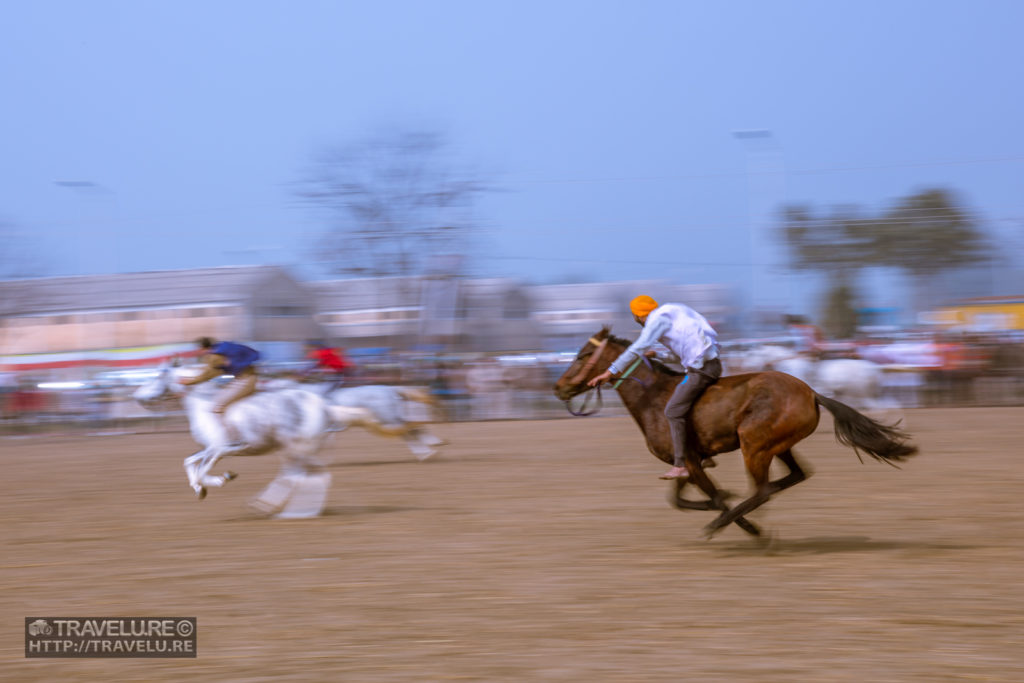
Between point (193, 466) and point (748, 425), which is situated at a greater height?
point (748, 425)

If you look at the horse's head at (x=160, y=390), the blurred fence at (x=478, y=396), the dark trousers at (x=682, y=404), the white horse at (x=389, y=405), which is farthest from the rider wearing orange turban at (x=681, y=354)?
the blurred fence at (x=478, y=396)

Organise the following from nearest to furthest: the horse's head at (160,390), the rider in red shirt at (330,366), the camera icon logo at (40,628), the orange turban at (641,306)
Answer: the camera icon logo at (40,628) → the orange turban at (641,306) → the horse's head at (160,390) → the rider in red shirt at (330,366)

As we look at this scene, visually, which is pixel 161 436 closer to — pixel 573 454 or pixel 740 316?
pixel 573 454

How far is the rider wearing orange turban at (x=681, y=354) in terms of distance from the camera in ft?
27.4

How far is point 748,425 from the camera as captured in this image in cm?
811

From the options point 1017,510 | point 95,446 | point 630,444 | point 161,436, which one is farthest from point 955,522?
point 161,436

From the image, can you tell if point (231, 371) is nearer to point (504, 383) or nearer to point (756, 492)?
point (756, 492)

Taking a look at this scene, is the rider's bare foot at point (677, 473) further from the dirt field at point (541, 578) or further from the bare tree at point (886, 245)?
the bare tree at point (886, 245)

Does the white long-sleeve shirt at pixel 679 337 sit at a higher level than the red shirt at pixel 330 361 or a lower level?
higher

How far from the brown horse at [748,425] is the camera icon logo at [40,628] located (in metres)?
4.46

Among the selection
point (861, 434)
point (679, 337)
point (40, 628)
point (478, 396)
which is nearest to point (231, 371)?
point (679, 337)

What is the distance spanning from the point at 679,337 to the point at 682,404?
0.53 meters

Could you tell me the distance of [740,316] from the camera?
127 feet

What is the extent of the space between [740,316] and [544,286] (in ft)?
102
